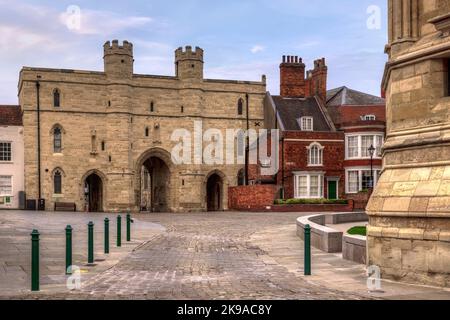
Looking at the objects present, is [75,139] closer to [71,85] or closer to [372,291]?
[71,85]

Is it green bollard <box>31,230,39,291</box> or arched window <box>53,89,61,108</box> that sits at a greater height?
arched window <box>53,89,61,108</box>

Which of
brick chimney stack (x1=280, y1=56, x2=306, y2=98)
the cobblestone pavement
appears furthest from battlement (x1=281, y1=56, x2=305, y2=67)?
the cobblestone pavement

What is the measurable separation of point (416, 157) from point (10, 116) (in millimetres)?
45939

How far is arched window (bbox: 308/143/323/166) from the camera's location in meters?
50.3

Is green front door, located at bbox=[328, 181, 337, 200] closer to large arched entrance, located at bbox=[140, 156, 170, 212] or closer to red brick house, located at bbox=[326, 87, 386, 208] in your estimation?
red brick house, located at bbox=[326, 87, 386, 208]

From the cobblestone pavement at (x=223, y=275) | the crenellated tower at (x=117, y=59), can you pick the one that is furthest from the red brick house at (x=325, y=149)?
the cobblestone pavement at (x=223, y=275)

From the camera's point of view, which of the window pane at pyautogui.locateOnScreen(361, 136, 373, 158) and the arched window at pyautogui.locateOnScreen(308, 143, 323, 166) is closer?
the window pane at pyautogui.locateOnScreen(361, 136, 373, 158)

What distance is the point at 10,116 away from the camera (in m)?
52.3

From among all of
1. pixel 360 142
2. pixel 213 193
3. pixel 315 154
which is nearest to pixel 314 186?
pixel 315 154

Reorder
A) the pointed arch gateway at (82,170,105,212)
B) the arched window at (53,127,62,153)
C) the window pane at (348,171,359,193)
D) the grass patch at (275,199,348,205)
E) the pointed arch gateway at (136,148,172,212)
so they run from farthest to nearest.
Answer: the pointed arch gateway at (136,148,172,212) < the pointed arch gateway at (82,170,105,212) < the arched window at (53,127,62,153) < the window pane at (348,171,359,193) < the grass patch at (275,199,348,205)

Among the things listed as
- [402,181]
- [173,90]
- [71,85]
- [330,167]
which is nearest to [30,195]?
[71,85]

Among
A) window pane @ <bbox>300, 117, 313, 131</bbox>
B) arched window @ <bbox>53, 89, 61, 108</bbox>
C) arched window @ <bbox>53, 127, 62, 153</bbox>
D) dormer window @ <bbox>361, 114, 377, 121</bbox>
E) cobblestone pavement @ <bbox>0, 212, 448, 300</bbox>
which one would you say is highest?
arched window @ <bbox>53, 89, 61, 108</bbox>

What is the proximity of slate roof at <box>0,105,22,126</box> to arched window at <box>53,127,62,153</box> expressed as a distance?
2.90 m

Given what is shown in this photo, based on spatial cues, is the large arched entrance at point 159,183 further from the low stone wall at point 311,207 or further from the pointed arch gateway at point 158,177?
the low stone wall at point 311,207
